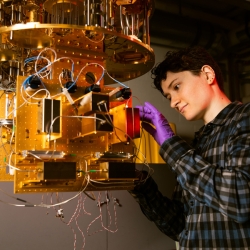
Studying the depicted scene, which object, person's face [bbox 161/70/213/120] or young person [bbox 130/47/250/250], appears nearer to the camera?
young person [bbox 130/47/250/250]

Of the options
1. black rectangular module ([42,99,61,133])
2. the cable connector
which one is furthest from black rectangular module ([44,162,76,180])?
the cable connector

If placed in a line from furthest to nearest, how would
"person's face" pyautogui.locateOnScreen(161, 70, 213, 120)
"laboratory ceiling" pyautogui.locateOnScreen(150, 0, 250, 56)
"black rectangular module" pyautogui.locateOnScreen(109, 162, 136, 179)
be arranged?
"laboratory ceiling" pyautogui.locateOnScreen(150, 0, 250, 56), "person's face" pyautogui.locateOnScreen(161, 70, 213, 120), "black rectangular module" pyautogui.locateOnScreen(109, 162, 136, 179)

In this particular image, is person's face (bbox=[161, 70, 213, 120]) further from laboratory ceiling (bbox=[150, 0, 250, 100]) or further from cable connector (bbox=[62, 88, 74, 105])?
laboratory ceiling (bbox=[150, 0, 250, 100])

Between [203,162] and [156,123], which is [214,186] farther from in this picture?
[156,123]

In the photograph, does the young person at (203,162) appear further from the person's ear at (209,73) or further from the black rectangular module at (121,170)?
the black rectangular module at (121,170)

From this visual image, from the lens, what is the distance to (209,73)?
4.59ft

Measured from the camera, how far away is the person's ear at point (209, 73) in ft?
4.56

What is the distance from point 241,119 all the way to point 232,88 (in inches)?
80.2

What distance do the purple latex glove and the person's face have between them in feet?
0.29

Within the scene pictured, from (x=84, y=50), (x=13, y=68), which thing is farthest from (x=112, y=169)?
(x=13, y=68)

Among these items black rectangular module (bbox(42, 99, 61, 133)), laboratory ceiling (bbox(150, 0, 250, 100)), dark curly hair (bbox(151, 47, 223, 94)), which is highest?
laboratory ceiling (bbox(150, 0, 250, 100))

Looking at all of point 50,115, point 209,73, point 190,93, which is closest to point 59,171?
point 50,115

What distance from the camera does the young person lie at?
3.49 ft

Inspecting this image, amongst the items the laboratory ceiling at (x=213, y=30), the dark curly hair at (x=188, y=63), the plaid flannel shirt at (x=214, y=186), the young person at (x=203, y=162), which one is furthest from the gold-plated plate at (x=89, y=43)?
the laboratory ceiling at (x=213, y=30)
